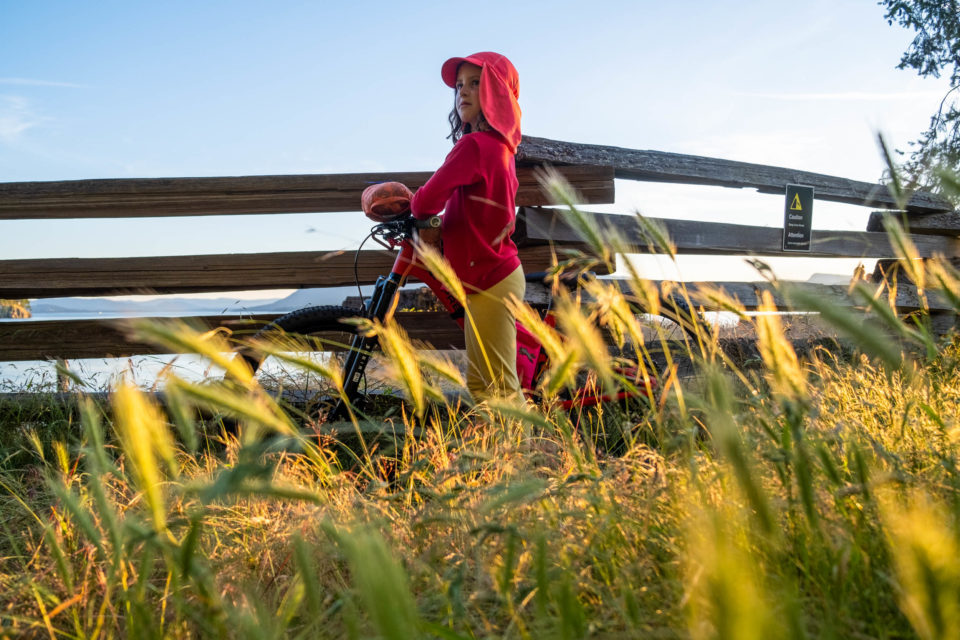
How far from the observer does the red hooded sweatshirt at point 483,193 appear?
8.95 ft

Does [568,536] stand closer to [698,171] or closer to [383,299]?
[383,299]

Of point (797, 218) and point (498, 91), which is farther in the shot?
point (797, 218)

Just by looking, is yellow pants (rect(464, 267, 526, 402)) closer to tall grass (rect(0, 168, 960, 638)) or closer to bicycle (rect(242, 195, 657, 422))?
bicycle (rect(242, 195, 657, 422))

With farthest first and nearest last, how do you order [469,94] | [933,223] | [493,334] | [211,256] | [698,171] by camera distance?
[933,223] < [698,171] < [211,256] < [469,94] < [493,334]

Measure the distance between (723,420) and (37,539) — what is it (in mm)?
2101

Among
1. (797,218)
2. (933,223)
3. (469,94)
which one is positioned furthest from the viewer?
(933,223)

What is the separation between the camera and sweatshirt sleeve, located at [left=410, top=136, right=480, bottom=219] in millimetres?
2680

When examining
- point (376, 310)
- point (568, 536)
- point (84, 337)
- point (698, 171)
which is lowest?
point (568, 536)

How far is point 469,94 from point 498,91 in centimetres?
15

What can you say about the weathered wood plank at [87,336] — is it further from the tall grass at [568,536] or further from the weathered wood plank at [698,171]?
the tall grass at [568,536]

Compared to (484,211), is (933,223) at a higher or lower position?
higher

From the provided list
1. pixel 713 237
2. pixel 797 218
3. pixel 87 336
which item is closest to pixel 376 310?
pixel 87 336

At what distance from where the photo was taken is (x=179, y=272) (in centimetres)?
416

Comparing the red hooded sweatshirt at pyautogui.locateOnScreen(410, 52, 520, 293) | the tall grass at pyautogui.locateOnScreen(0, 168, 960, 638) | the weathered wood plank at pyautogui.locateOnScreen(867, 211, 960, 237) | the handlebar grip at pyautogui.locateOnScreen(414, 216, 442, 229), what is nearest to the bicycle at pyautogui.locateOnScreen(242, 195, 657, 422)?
the handlebar grip at pyautogui.locateOnScreen(414, 216, 442, 229)
